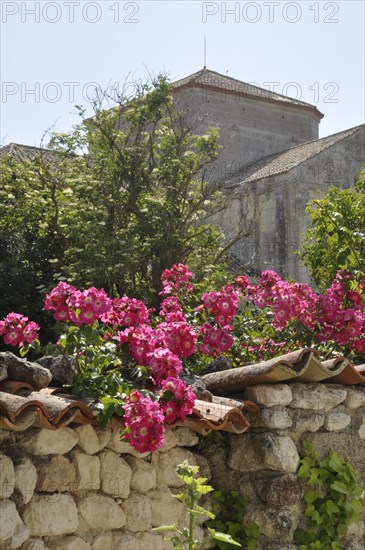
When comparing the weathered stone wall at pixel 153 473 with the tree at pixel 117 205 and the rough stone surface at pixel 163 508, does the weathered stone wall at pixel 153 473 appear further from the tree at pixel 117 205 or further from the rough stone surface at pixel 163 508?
the tree at pixel 117 205

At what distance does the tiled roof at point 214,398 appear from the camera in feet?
15.5

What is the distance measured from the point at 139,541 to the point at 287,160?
21130 mm

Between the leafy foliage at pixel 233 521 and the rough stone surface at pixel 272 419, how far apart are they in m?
0.46

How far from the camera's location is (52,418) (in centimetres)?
479

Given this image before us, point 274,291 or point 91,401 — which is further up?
point 274,291

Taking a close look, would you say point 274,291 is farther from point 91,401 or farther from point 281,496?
point 91,401

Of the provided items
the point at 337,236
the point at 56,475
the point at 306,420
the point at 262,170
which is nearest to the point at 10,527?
the point at 56,475

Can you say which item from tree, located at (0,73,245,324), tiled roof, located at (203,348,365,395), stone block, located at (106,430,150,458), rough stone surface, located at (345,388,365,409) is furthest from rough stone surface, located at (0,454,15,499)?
tree, located at (0,73,245,324)

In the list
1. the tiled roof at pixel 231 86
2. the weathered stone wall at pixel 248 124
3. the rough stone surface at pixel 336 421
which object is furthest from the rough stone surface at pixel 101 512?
the tiled roof at pixel 231 86

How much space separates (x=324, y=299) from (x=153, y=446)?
259 cm

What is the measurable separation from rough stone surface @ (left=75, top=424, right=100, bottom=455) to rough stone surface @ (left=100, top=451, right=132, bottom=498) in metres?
0.10

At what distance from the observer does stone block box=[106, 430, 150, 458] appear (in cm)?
533

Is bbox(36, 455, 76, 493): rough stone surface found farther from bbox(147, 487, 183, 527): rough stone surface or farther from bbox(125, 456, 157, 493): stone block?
bbox(147, 487, 183, 527): rough stone surface

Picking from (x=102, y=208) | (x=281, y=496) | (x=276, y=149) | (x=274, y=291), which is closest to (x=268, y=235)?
(x=276, y=149)
